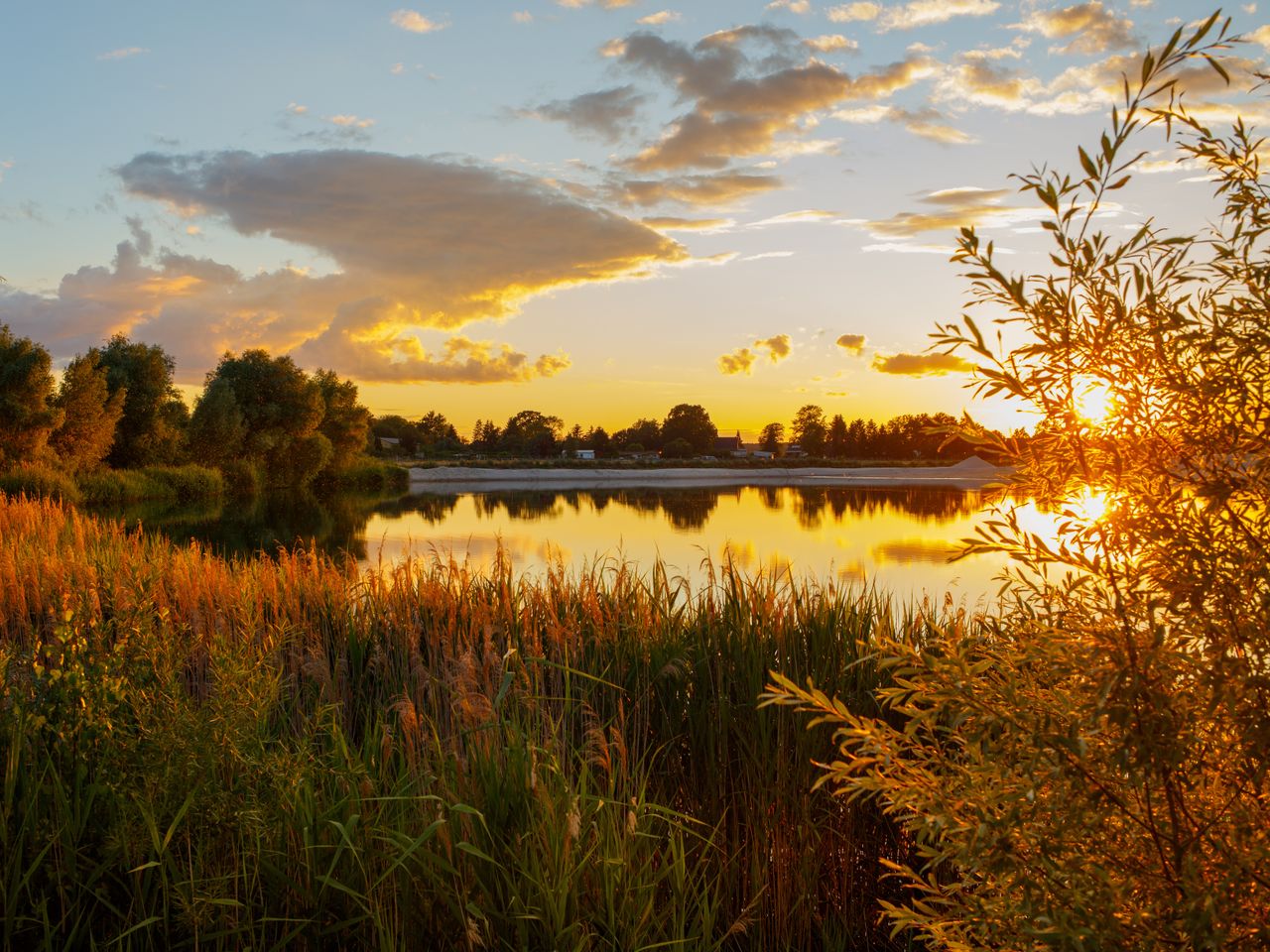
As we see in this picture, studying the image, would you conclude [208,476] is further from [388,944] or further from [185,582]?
[388,944]

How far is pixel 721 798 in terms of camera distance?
516 cm

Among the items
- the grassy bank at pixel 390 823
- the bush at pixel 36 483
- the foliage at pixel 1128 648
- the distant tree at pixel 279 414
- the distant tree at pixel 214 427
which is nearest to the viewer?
the foliage at pixel 1128 648

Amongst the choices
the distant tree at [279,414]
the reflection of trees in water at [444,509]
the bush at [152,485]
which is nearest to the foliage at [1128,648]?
the reflection of trees in water at [444,509]

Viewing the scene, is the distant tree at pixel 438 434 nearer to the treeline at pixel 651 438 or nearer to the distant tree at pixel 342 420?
the treeline at pixel 651 438

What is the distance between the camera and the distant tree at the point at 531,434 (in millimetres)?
102875

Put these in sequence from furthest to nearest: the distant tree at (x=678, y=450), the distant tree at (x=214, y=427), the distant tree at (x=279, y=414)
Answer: the distant tree at (x=678, y=450) < the distant tree at (x=279, y=414) < the distant tree at (x=214, y=427)

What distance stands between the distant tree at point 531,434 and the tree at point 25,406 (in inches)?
2650

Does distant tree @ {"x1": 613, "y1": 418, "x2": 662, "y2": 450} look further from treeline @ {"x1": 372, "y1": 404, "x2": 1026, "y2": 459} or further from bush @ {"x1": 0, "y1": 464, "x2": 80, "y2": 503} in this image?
bush @ {"x1": 0, "y1": 464, "x2": 80, "y2": 503}

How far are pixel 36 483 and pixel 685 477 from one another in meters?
54.6

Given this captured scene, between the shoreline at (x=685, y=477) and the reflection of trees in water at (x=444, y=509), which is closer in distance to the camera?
the reflection of trees in water at (x=444, y=509)

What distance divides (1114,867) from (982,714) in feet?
1.51

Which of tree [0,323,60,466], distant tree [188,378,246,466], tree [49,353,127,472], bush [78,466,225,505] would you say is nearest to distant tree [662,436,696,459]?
distant tree [188,378,246,466]

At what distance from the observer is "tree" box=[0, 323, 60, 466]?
1342 inches

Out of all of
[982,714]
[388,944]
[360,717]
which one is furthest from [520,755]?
[360,717]
